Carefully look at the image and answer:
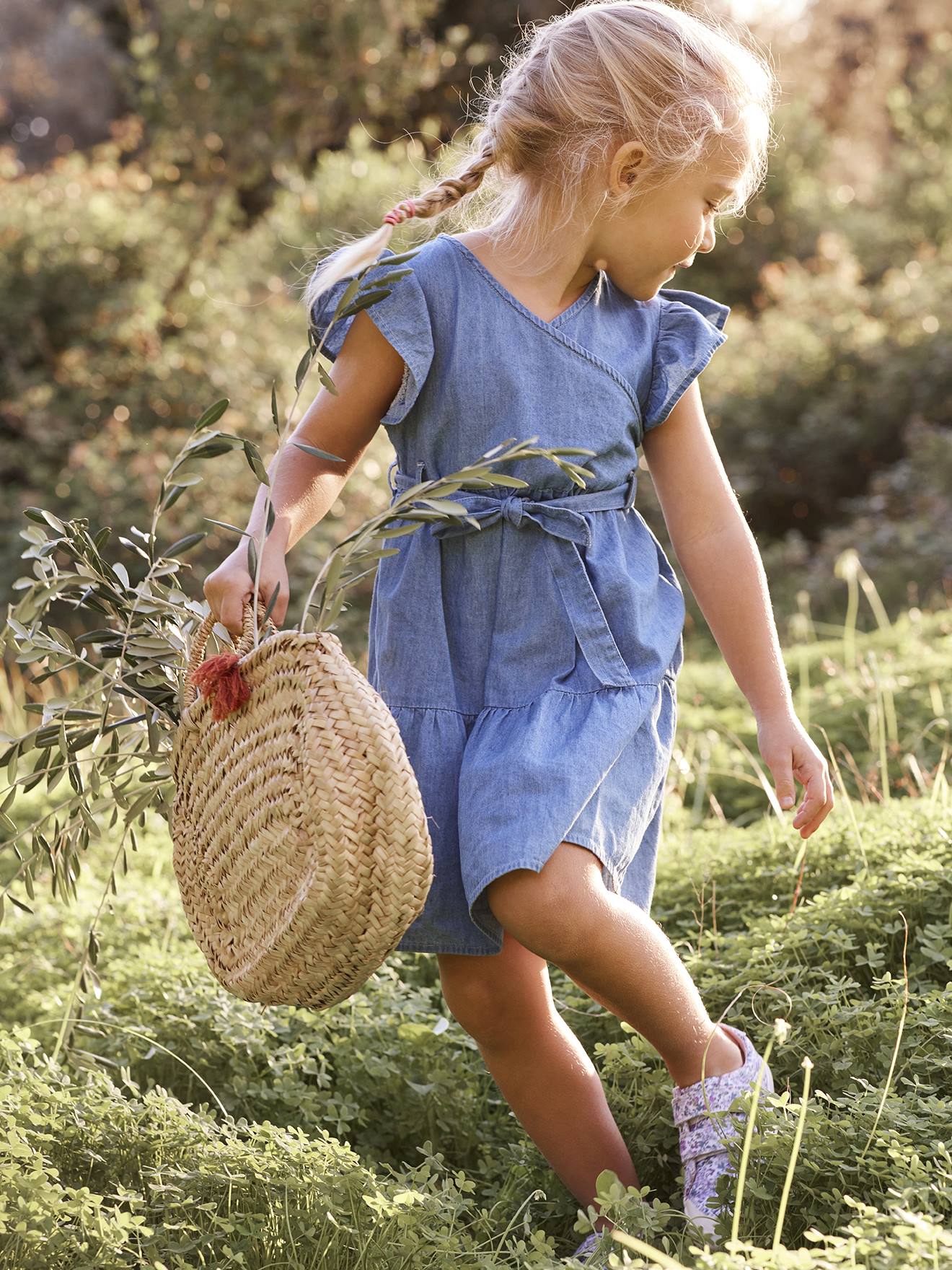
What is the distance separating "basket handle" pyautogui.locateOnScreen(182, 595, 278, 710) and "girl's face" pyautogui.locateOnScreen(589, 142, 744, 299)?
2.62ft

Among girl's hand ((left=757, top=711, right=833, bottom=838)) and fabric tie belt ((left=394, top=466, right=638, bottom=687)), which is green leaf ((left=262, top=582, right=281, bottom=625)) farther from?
girl's hand ((left=757, top=711, right=833, bottom=838))

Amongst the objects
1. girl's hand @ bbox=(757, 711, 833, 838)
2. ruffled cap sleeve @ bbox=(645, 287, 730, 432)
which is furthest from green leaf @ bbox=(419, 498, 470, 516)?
girl's hand @ bbox=(757, 711, 833, 838)

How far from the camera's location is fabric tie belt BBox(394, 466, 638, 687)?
1997 mm

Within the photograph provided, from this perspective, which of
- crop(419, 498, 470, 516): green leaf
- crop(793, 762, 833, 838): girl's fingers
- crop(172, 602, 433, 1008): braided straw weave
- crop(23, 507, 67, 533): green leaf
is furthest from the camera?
crop(793, 762, 833, 838): girl's fingers

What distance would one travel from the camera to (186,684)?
1.92 m

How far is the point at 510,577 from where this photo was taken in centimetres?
205

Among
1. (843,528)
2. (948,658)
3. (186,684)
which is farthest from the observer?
(843,528)

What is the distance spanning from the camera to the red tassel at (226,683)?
70.3 inches

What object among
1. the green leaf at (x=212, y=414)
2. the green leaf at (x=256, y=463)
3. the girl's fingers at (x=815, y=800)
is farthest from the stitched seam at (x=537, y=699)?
the green leaf at (x=212, y=414)

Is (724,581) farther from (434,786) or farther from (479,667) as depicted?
(434,786)

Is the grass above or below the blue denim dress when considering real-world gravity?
below

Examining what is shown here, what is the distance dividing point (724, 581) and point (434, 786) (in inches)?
23.6

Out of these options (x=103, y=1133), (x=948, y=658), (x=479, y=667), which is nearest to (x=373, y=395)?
(x=479, y=667)

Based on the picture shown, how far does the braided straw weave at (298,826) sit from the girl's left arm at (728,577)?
0.74 meters
